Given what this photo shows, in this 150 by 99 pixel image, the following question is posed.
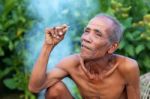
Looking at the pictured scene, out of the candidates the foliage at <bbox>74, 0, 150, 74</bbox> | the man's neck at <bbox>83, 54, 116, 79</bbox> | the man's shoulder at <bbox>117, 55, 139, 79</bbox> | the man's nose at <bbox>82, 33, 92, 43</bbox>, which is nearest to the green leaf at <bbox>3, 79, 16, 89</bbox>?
the foliage at <bbox>74, 0, 150, 74</bbox>

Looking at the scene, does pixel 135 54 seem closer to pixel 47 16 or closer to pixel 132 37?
pixel 132 37

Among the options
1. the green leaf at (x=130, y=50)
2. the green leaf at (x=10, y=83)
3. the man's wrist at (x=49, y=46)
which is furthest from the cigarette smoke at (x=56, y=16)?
the man's wrist at (x=49, y=46)

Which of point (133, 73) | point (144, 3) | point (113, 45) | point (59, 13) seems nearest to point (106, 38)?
point (113, 45)

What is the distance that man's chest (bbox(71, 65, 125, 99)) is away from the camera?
3.35 metres

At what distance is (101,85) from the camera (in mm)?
3367

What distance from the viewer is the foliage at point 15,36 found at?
489 cm

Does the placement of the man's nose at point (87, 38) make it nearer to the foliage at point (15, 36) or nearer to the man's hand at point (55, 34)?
the man's hand at point (55, 34)

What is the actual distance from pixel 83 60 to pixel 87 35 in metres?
0.26

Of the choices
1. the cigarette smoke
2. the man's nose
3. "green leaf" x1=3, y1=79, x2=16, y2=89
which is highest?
the man's nose

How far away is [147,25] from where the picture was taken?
4.97 meters

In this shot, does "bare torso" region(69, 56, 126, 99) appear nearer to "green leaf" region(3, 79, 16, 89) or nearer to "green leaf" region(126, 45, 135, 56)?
"green leaf" region(126, 45, 135, 56)

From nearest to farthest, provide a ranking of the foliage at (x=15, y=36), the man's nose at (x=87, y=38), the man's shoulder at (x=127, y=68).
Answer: the man's nose at (x=87, y=38)
the man's shoulder at (x=127, y=68)
the foliage at (x=15, y=36)

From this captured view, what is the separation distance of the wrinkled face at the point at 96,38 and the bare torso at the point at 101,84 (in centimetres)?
22

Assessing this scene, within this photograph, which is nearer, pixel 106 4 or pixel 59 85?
pixel 59 85
